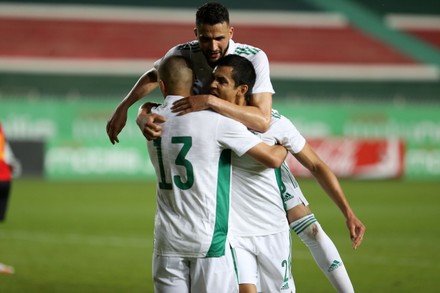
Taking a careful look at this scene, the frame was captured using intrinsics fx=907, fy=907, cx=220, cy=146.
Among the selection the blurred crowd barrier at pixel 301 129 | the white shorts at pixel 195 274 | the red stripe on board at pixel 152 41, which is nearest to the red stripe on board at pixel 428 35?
the red stripe on board at pixel 152 41

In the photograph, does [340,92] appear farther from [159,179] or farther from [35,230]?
[159,179]

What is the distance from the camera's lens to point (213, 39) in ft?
15.8

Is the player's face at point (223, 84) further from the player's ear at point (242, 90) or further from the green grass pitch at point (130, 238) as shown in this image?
the green grass pitch at point (130, 238)

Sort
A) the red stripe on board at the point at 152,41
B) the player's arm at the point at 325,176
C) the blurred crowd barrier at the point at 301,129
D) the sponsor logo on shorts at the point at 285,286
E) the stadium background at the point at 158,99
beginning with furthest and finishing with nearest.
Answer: the red stripe on board at the point at 152,41 < the blurred crowd barrier at the point at 301,129 < the stadium background at the point at 158,99 < the sponsor logo on shorts at the point at 285,286 < the player's arm at the point at 325,176

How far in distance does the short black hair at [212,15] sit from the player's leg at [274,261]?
1.22m

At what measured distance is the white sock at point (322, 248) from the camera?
5625 mm

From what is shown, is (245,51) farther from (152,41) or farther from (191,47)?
(152,41)

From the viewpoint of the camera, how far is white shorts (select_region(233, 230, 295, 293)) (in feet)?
16.4

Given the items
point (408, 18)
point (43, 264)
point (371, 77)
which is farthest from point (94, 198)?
point (408, 18)

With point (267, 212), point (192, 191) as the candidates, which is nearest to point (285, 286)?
point (267, 212)

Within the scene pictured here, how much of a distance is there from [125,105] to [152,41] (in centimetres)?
2505

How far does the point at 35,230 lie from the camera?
494 inches

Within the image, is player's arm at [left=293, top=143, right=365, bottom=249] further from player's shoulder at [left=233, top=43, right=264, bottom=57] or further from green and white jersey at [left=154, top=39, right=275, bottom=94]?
player's shoulder at [left=233, top=43, right=264, bottom=57]

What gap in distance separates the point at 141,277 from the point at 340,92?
67.1 ft
